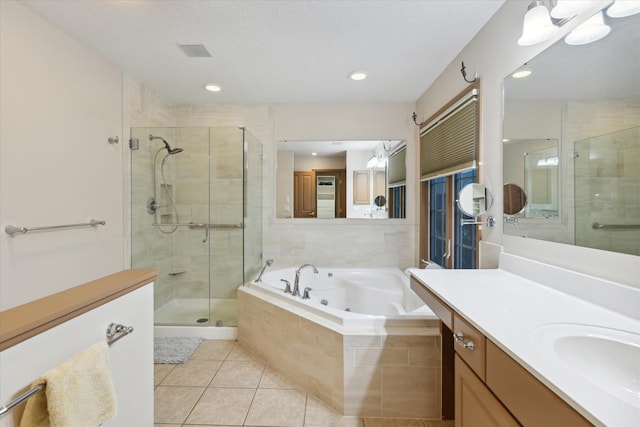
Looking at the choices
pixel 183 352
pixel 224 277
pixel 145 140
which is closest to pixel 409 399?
pixel 183 352

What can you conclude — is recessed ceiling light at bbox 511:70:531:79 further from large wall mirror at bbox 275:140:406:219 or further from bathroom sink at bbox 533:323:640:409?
large wall mirror at bbox 275:140:406:219

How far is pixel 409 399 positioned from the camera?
1.69 metres

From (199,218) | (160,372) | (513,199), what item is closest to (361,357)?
(513,199)

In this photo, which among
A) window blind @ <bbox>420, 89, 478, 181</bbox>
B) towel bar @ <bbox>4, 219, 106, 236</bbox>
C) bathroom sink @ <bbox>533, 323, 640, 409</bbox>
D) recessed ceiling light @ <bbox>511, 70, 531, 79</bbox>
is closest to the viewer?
bathroom sink @ <bbox>533, 323, 640, 409</bbox>

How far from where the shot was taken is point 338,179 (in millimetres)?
3258

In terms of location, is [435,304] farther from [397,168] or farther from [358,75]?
[397,168]

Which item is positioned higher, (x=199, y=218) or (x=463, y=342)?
(x=199, y=218)

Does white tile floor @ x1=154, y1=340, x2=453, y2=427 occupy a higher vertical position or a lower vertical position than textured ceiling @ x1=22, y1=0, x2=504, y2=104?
lower

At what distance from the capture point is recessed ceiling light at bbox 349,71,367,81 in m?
2.47

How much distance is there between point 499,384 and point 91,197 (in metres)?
2.72

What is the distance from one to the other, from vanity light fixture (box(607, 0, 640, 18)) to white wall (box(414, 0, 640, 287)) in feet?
0.46

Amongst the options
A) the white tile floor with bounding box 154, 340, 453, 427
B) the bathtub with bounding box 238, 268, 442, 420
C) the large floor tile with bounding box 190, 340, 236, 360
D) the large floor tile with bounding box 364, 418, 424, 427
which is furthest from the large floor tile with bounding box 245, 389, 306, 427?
the large floor tile with bounding box 190, 340, 236, 360

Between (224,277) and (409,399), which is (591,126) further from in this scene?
(224,277)

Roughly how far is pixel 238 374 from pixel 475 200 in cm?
205
